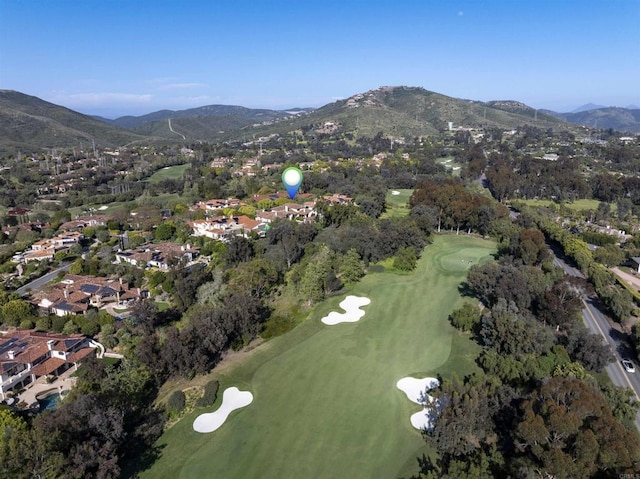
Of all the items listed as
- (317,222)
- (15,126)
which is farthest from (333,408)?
(15,126)

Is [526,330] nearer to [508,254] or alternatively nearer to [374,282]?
[374,282]

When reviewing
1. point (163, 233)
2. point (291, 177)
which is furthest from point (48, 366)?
point (291, 177)

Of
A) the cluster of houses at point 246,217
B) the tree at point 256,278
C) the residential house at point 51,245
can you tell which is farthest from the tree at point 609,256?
the residential house at point 51,245

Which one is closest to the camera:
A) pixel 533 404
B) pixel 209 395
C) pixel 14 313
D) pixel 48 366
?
pixel 533 404

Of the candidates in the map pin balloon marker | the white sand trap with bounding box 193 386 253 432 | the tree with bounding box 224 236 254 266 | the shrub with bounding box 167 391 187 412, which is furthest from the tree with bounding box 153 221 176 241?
the shrub with bounding box 167 391 187 412

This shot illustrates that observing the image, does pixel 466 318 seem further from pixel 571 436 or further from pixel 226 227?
pixel 226 227

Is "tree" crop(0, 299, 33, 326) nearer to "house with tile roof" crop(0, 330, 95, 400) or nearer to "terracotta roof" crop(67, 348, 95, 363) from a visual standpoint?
"house with tile roof" crop(0, 330, 95, 400)
